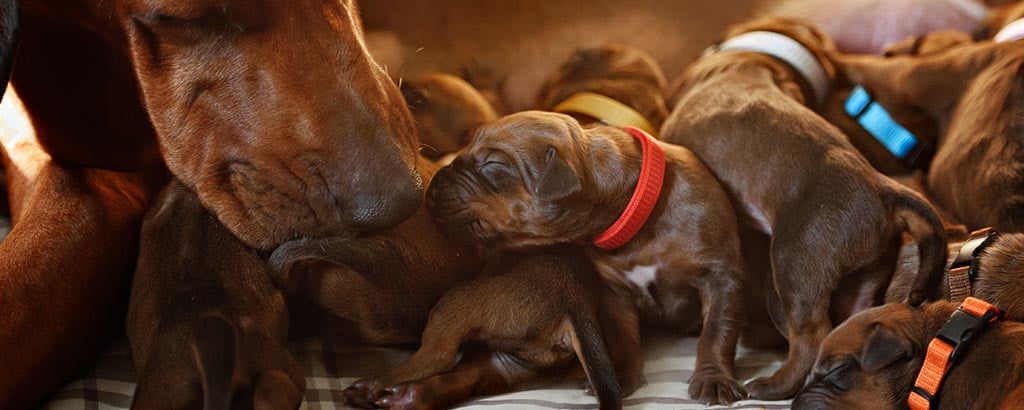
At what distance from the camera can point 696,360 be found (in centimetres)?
197

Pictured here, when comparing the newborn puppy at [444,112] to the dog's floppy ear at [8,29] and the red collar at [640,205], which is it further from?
the dog's floppy ear at [8,29]

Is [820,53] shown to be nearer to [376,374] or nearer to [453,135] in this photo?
[453,135]

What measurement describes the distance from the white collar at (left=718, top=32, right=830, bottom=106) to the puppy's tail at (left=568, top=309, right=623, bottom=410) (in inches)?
41.4

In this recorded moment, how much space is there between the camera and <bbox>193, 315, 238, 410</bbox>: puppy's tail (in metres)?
1.56

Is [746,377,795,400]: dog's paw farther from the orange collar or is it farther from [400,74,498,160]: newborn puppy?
[400,74,498,160]: newborn puppy

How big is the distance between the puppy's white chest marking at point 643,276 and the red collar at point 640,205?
62 millimetres

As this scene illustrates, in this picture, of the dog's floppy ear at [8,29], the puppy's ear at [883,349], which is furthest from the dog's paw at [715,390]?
the dog's floppy ear at [8,29]

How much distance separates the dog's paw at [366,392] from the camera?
6.04ft

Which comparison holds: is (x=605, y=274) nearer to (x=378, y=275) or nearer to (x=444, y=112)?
(x=378, y=275)

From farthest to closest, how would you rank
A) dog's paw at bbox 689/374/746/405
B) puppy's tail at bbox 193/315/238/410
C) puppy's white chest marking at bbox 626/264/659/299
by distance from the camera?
puppy's white chest marking at bbox 626/264/659/299, dog's paw at bbox 689/374/746/405, puppy's tail at bbox 193/315/238/410

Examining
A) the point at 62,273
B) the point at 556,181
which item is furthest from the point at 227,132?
the point at 556,181

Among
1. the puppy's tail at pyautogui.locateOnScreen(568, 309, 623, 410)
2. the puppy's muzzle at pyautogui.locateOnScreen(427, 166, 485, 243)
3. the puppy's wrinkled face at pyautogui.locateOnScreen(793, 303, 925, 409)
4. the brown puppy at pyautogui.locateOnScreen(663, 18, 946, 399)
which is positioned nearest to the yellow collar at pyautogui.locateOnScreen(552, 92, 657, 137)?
the brown puppy at pyautogui.locateOnScreen(663, 18, 946, 399)

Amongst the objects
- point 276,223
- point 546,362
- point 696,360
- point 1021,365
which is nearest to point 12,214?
point 276,223

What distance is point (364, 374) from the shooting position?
6.48 feet
